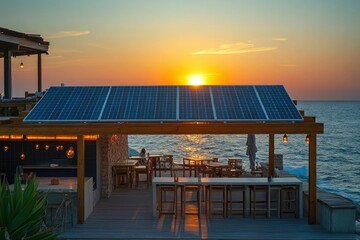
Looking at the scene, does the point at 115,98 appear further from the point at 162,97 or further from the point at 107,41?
the point at 107,41

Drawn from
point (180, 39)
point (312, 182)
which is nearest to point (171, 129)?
point (312, 182)

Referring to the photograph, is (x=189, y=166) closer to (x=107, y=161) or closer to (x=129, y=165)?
(x=129, y=165)

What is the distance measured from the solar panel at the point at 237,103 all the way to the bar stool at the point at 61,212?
4.33 metres

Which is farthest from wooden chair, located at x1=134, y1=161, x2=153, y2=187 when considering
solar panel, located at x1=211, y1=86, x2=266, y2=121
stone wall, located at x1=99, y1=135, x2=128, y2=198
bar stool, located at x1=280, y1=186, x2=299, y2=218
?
bar stool, located at x1=280, y1=186, x2=299, y2=218

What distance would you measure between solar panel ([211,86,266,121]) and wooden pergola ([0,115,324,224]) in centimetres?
46

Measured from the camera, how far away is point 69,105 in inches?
575

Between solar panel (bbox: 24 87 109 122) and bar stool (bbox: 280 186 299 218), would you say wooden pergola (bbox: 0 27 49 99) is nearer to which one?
solar panel (bbox: 24 87 109 122)

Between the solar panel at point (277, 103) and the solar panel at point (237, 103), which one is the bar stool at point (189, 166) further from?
the solar panel at point (277, 103)

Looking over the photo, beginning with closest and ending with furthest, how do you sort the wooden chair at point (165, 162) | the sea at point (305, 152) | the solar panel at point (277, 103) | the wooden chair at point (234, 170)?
the solar panel at point (277, 103) < the wooden chair at point (234, 170) < the wooden chair at point (165, 162) < the sea at point (305, 152)

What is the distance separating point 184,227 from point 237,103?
3.75 m

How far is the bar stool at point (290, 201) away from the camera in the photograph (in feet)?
46.5

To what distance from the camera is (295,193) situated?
14305mm

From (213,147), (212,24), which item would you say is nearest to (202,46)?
(212,24)

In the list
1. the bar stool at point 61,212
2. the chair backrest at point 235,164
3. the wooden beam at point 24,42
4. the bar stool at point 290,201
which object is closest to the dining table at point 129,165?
the chair backrest at point 235,164
